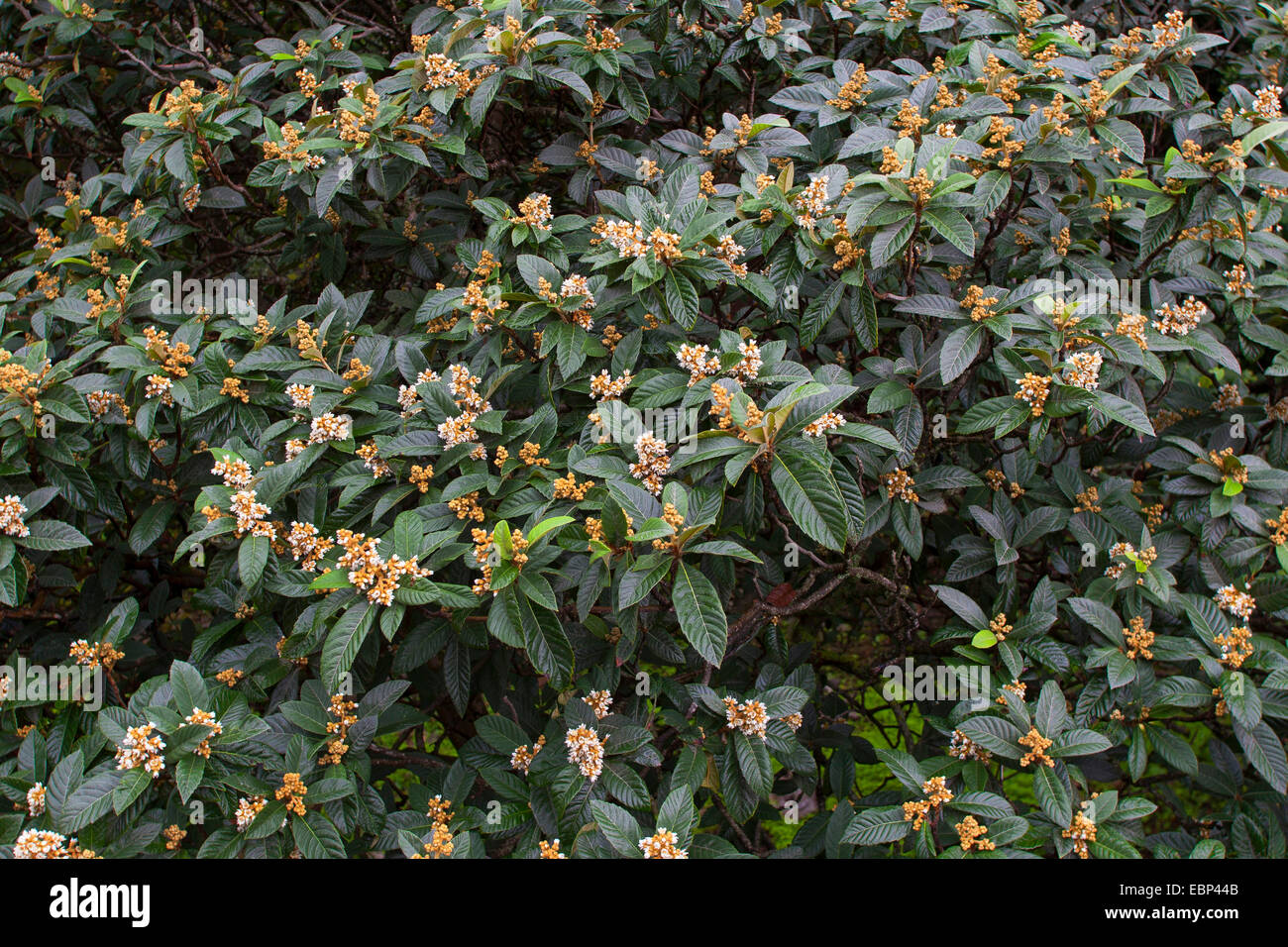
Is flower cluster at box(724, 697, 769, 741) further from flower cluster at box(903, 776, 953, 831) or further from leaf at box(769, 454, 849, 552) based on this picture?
leaf at box(769, 454, 849, 552)

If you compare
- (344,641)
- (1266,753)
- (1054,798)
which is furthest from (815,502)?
(1266,753)

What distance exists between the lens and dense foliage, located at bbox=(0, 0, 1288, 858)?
2289 mm

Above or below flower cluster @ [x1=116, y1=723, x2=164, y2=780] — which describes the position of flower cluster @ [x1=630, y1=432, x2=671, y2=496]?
above

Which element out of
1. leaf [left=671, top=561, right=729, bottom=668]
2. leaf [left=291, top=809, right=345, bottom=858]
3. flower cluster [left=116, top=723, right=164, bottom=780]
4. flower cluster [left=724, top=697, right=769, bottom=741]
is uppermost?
leaf [left=671, top=561, right=729, bottom=668]

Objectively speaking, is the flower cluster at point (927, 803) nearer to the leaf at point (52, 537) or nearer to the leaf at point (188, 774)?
the leaf at point (188, 774)

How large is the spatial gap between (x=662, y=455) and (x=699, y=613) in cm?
41

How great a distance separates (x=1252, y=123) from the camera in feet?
9.70

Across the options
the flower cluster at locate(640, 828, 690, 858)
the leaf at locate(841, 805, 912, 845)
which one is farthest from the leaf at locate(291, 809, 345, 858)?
the leaf at locate(841, 805, 912, 845)

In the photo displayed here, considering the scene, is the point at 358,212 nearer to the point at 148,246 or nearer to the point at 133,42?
the point at 148,246

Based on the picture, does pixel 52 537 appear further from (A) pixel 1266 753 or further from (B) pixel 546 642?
(A) pixel 1266 753

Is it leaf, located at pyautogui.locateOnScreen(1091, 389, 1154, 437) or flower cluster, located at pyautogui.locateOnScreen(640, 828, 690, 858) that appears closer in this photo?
flower cluster, located at pyautogui.locateOnScreen(640, 828, 690, 858)

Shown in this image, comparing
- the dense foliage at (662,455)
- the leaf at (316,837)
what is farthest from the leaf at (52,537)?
the leaf at (316,837)

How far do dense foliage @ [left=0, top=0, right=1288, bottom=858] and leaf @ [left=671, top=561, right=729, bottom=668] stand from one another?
0.01 meters
